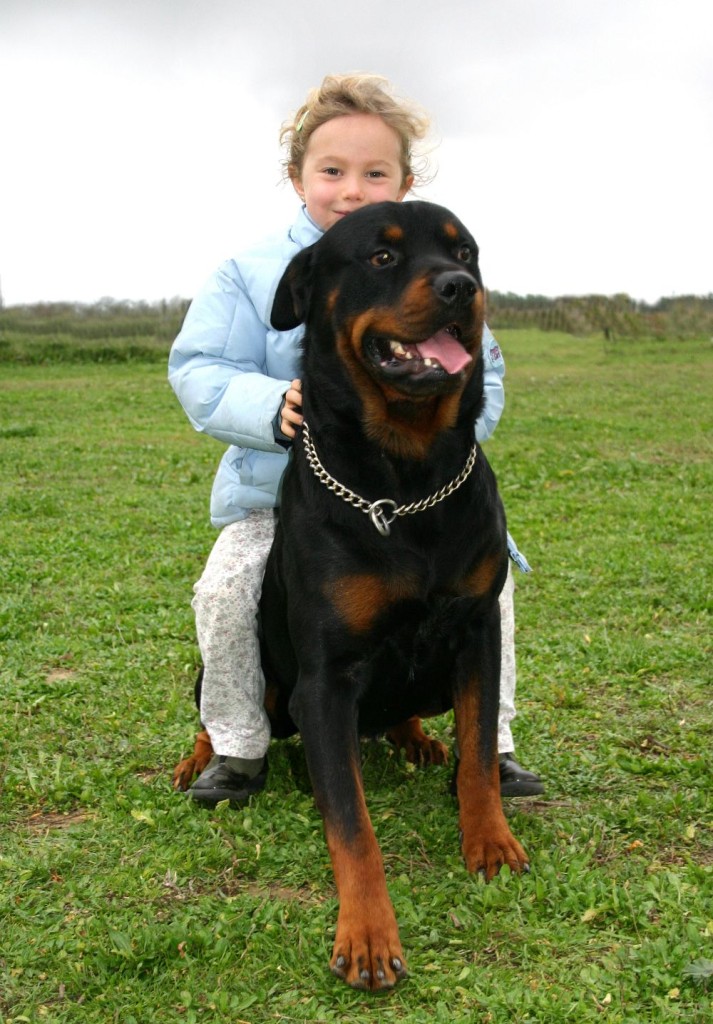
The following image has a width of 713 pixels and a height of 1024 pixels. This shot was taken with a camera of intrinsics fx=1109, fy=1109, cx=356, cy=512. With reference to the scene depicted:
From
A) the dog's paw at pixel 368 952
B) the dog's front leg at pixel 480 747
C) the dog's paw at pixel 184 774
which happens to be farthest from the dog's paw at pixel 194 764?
the dog's paw at pixel 368 952

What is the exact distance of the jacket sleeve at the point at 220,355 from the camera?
3.62 m

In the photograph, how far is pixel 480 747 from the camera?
3.18m

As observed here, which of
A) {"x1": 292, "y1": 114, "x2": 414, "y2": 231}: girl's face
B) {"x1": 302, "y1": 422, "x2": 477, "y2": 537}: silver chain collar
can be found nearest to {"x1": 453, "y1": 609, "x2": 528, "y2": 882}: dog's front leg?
{"x1": 302, "y1": 422, "x2": 477, "y2": 537}: silver chain collar

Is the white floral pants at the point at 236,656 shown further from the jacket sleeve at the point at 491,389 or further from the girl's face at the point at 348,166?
the girl's face at the point at 348,166

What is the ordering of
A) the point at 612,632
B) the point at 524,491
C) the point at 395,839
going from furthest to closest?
1. the point at 524,491
2. the point at 612,632
3. the point at 395,839

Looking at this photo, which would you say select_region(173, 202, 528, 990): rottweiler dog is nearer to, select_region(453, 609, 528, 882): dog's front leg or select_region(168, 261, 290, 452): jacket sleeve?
select_region(453, 609, 528, 882): dog's front leg

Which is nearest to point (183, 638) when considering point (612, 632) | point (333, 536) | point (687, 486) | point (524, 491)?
point (612, 632)

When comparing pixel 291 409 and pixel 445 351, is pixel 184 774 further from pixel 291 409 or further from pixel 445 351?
pixel 445 351

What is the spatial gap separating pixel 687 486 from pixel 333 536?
6.28 m

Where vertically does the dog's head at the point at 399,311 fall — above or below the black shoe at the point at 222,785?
above

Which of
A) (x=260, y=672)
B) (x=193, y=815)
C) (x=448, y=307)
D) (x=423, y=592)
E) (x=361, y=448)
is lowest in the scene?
(x=193, y=815)

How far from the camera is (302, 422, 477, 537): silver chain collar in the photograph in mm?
3007

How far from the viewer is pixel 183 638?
5.31 metres

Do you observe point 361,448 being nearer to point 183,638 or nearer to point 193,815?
point 193,815
